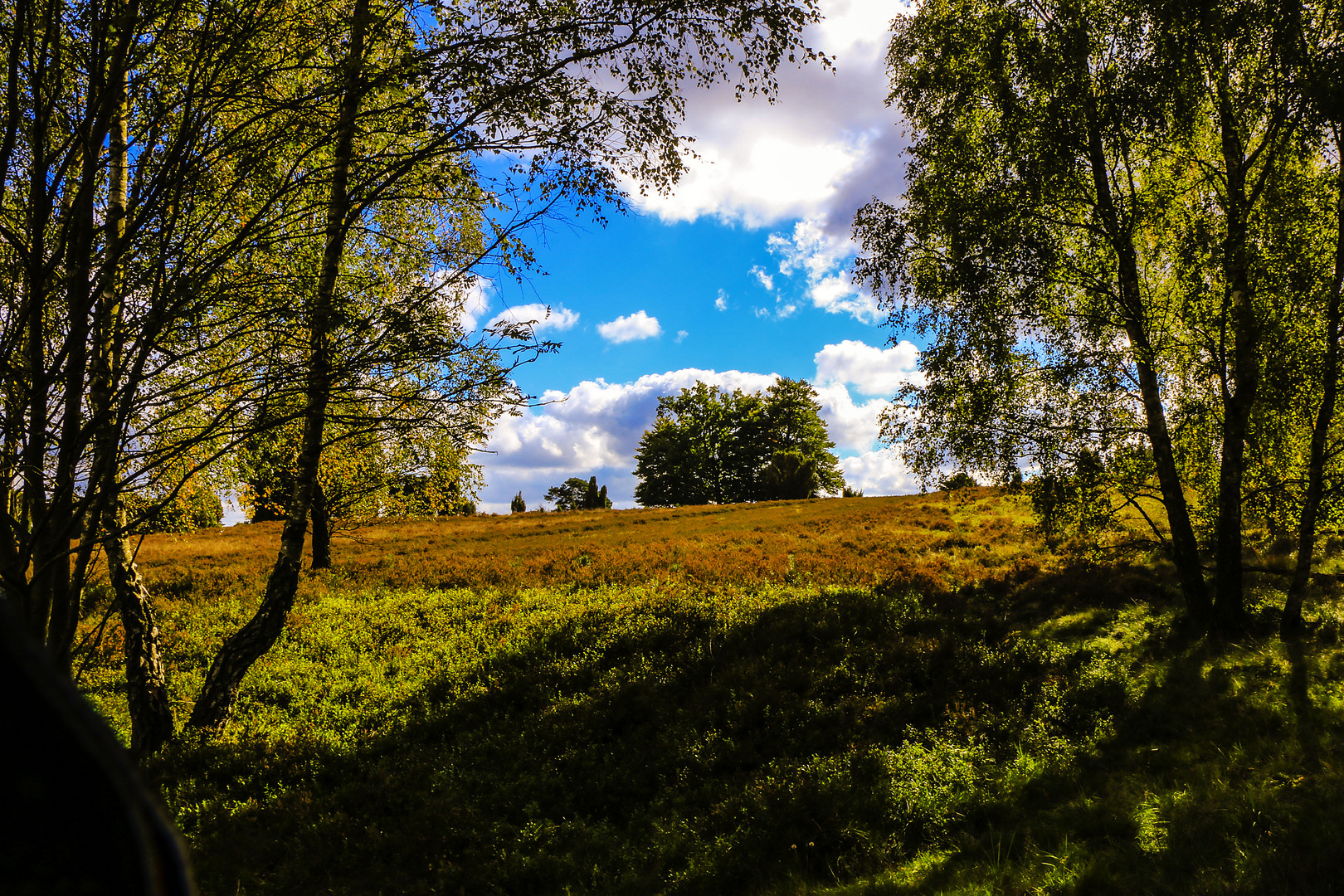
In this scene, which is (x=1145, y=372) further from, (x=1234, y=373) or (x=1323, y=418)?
(x=1323, y=418)

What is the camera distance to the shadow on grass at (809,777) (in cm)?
681

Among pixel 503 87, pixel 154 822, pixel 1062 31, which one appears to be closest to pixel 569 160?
pixel 503 87

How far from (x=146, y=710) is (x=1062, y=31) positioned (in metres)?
19.5

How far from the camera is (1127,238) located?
448 inches

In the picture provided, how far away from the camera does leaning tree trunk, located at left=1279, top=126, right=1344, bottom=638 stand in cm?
986

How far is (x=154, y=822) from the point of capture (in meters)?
0.55

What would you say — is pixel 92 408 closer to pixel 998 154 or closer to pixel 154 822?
pixel 154 822

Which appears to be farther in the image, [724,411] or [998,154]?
[724,411]

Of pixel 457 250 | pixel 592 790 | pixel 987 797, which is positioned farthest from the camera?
pixel 592 790

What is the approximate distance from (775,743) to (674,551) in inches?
467

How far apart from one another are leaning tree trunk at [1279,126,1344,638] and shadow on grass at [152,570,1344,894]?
1.17 m

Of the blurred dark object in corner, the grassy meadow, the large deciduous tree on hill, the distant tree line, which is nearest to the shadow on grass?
the grassy meadow

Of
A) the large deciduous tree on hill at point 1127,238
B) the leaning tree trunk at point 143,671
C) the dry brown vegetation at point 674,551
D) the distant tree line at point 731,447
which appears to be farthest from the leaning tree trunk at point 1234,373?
the distant tree line at point 731,447

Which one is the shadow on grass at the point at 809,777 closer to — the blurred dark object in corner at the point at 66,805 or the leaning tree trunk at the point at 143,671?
the leaning tree trunk at the point at 143,671
